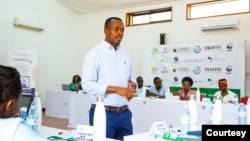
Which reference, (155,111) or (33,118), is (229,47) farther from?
(33,118)

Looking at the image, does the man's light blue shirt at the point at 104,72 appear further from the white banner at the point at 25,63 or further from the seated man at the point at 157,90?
the white banner at the point at 25,63

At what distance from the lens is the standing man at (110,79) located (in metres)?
1.70

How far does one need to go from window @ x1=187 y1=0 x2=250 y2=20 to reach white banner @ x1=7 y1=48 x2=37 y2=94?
3875 millimetres

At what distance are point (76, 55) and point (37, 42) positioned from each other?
4.58ft

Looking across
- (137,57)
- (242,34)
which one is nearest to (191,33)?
(242,34)

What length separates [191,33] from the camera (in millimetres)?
6500

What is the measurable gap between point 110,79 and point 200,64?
4.77 metres

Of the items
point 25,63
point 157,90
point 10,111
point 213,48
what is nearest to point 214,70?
point 213,48

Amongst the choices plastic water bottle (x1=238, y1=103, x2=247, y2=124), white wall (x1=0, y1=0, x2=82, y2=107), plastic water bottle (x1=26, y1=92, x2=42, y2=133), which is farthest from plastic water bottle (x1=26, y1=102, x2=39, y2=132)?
white wall (x1=0, y1=0, x2=82, y2=107)

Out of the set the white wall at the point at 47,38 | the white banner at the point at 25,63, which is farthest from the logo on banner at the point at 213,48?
the white wall at the point at 47,38

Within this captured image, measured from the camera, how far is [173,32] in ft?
22.2

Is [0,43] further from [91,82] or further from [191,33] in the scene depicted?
[91,82]

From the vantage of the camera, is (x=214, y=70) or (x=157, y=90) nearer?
(x=157, y=90)

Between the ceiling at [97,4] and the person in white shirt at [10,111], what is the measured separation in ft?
21.1
